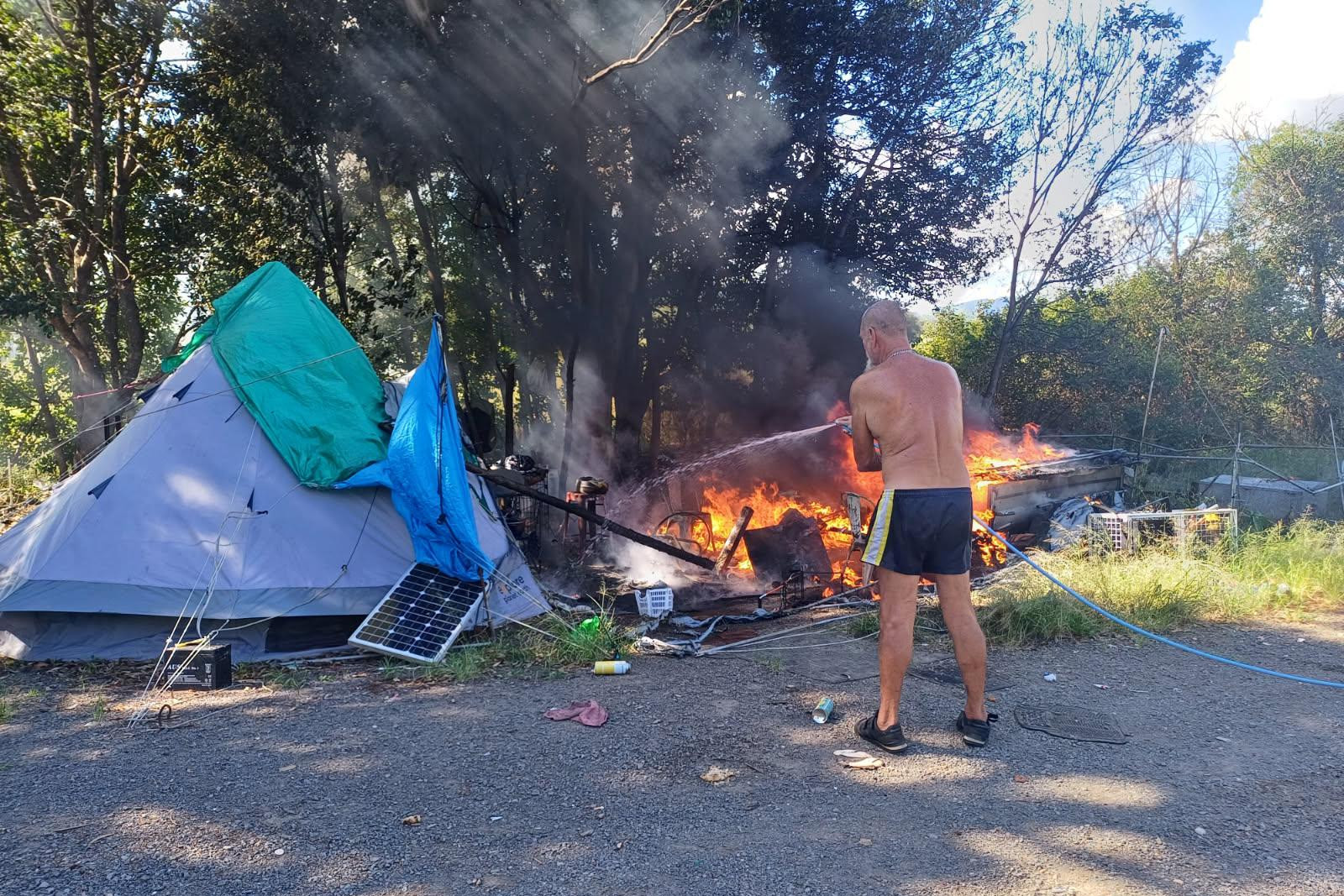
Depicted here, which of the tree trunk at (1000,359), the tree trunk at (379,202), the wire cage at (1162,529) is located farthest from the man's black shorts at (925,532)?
the tree trunk at (1000,359)

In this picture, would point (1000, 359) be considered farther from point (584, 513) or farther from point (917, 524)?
point (917, 524)

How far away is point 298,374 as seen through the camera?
6.39 meters

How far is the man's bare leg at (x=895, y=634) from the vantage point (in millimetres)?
3602

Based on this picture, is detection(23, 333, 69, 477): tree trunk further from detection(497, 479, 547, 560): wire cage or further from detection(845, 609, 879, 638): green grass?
detection(845, 609, 879, 638): green grass

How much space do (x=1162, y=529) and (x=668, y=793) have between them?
599 cm

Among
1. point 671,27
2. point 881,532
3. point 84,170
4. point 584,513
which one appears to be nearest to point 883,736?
point 881,532

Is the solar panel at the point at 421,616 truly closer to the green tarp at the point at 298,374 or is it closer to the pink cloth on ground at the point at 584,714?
the green tarp at the point at 298,374

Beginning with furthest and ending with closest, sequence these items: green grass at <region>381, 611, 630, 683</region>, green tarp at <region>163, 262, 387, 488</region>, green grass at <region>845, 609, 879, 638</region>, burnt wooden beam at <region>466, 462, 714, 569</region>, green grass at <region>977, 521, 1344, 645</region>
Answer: burnt wooden beam at <region>466, 462, 714, 569</region>
green tarp at <region>163, 262, 387, 488</region>
green grass at <region>845, 609, 879, 638</region>
green grass at <region>977, 521, 1344, 645</region>
green grass at <region>381, 611, 630, 683</region>

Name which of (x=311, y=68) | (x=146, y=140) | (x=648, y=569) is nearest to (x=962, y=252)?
(x=648, y=569)

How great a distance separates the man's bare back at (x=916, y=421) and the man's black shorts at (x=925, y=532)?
2.6 inches

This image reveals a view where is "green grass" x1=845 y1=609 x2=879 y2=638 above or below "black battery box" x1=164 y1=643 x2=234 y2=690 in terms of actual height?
below

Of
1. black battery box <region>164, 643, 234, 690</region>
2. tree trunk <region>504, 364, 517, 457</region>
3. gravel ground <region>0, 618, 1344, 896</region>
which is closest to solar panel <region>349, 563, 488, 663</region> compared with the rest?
gravel ground <region>0, 618, 1344, 896</region>

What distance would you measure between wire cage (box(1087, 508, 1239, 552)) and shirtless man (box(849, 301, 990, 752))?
3920 millimetres

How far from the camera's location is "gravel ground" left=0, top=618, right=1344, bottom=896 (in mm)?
2717
